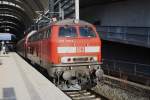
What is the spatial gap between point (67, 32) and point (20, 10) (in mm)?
69452

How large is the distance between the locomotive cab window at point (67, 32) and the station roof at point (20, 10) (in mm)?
24338

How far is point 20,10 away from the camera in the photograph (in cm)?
8488

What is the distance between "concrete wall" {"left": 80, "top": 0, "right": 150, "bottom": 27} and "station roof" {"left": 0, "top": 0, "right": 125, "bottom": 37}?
1053 millimetres

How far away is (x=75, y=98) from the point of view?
49.1 feet

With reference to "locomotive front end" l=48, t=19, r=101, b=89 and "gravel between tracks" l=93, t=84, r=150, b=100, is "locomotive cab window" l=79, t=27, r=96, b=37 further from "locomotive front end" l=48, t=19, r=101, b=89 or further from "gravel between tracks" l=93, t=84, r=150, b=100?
"gravel between tracks" l=93, t=84, r=150, b=100

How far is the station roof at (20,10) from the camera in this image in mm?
56981

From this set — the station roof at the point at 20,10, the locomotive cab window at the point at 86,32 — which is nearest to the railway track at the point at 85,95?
the locomotive cab window at the point at 86,32

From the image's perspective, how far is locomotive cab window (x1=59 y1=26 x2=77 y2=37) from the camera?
54.5 feet

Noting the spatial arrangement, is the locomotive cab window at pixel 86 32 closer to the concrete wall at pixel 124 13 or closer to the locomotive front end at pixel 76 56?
the locomotive front end at pixel 76 56

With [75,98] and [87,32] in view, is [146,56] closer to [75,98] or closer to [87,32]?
[87,32]

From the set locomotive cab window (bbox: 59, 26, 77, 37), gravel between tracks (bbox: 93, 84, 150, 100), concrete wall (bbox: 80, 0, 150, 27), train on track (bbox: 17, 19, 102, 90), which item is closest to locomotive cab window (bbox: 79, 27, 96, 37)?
train on track (bbox: 17, 19, 102, 90)

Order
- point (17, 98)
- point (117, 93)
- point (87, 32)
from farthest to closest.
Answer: point (87, 32) < point (117, 93) < point (17, 98)

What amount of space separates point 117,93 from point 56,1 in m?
34.1

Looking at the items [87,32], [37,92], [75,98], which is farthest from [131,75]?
[37,92]
